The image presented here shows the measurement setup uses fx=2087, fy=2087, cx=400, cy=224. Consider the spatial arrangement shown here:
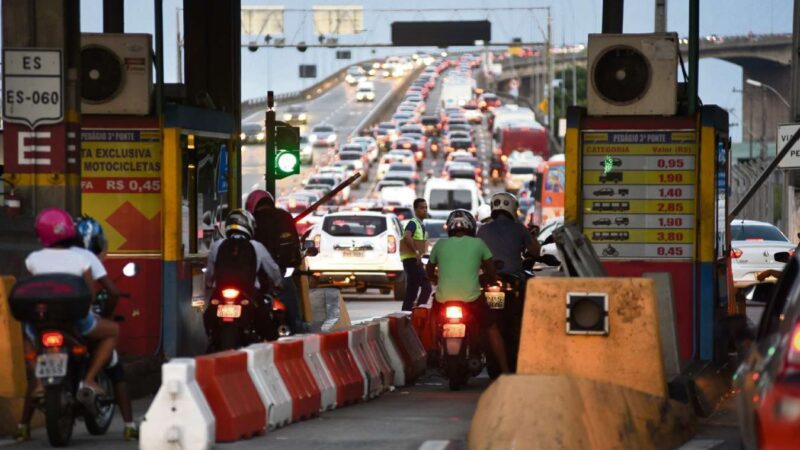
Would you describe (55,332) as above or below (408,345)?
above

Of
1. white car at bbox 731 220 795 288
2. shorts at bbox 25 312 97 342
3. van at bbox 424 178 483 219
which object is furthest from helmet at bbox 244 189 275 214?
van at bbox 424 178 483 219

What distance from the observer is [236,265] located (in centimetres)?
1526

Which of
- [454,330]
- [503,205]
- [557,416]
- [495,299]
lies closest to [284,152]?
[503,205]

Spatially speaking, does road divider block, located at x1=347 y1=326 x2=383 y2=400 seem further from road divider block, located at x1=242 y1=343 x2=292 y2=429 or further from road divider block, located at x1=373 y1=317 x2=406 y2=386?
road divider block, located at x1=242 y1=343 x2=292 y2=429

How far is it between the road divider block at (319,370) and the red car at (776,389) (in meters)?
5.68

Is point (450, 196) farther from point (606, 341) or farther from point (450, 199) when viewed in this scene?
point (606, 341)

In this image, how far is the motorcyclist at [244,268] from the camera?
15273 mm

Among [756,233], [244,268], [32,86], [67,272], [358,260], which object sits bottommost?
[358,260]

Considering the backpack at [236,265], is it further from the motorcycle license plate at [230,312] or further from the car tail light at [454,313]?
the car tail light at [454,313]

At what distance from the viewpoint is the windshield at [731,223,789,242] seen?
35469 millimetres

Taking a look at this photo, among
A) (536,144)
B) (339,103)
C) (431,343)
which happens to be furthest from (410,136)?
(431,343)

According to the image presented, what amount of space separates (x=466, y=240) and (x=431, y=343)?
9.99ft

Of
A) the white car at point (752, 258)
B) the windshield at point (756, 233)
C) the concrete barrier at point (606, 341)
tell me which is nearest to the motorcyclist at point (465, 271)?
the concrete barrier at point (606, 341)

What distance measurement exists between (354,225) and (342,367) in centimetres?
2118
